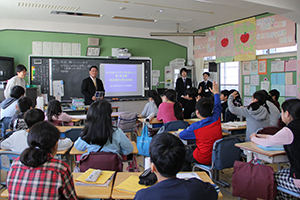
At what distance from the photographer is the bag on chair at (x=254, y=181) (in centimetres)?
234

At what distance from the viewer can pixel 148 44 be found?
852 centimetres

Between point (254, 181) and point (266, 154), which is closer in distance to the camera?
point (254, 181)

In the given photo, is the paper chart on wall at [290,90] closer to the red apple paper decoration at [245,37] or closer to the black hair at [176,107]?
the red apple paper decoration at [245,37]

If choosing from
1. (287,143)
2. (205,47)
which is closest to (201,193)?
(287,143)

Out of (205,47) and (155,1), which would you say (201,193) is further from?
(205,47)

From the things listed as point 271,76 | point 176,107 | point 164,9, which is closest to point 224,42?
point 271,76

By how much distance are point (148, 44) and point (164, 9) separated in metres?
2.49

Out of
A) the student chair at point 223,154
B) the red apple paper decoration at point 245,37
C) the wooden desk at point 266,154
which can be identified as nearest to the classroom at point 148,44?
the red apple paper decoration at point 245,37

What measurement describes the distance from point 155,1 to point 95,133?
4.04m

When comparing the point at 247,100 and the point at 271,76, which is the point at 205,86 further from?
the point at 271,76

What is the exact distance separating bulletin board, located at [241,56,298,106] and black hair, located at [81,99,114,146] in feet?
17.0

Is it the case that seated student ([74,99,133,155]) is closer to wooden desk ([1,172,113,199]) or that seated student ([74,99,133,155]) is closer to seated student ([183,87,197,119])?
wooden desk ([1,172,113,199])

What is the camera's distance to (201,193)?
1201 millimetres

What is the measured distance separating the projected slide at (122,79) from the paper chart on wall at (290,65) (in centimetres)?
434
